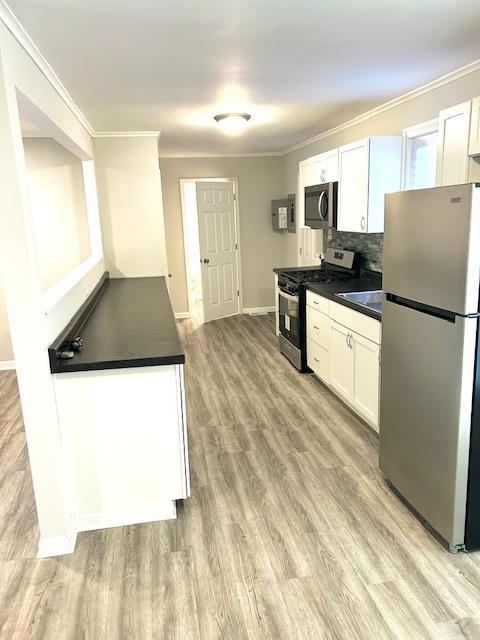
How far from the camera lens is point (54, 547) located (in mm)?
2211

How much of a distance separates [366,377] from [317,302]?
3.42 feet

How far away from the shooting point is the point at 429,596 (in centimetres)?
189

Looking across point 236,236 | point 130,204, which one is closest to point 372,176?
point 130,204

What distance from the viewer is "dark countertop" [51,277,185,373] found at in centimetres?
221

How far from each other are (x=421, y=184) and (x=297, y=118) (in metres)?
1.32

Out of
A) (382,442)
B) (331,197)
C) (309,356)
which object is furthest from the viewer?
(309,356)

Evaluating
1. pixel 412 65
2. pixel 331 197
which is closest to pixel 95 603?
pixel 412 65

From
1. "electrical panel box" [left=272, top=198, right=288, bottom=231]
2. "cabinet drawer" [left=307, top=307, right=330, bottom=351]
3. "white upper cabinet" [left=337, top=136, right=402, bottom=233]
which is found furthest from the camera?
"electrical panel box" [left=272, top=198, right=288, bottom=231]

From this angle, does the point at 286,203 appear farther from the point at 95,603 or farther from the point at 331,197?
the point at 95,603

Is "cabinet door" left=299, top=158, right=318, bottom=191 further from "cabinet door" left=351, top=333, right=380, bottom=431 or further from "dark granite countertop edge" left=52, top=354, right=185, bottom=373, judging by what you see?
"dark granite countertop edge" left=52, top=354, right=185, bottom=373

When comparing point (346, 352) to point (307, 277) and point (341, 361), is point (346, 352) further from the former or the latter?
point (307, 277)

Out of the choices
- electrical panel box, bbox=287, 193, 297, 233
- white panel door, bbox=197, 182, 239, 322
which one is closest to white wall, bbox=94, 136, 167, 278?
white panel door, bbox=197, 182, 239, 322

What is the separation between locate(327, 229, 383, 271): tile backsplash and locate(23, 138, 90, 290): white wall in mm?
2645

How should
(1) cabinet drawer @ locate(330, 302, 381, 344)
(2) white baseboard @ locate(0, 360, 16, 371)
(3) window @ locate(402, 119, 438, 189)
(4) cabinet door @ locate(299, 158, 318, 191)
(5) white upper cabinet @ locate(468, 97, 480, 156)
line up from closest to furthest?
(5) white upper cabinet @ locate(468, 97, 480, 156) < (1) cabinet drawer @ locate(330, 302, 381, 344) < (3) window @ locate(402, 119, 438, 189) < (4) cabinet door @ locate(299, 158, 318, 191) < (2) white baseboard @ locate(0, 360, 16, 371)
